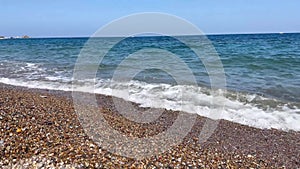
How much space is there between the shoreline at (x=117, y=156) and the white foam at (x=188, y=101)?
0.58m

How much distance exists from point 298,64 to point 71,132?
14245 millimetres

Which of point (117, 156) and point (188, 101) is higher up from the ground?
point (117, 156)

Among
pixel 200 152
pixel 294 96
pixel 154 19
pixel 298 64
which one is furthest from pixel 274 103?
pixel 298 64

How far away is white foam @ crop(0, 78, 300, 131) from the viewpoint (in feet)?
20.9

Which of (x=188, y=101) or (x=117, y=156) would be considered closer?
(x=117, y=156)

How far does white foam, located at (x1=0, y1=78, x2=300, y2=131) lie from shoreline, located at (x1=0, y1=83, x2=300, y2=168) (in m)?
0.58

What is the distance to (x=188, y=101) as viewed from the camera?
786 centimetres

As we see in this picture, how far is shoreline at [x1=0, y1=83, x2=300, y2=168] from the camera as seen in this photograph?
348cm

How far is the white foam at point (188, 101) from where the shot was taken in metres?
6.37

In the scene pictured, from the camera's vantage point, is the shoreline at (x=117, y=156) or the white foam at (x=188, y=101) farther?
the white foam at (x=188, y=101)

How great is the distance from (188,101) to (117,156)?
4503 mm

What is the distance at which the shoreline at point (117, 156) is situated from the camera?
3477mm

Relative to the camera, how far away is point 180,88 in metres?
9.27

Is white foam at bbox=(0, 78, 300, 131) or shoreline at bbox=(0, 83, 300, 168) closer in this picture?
shoreline at bbox=(0, 83, 300, 168)
